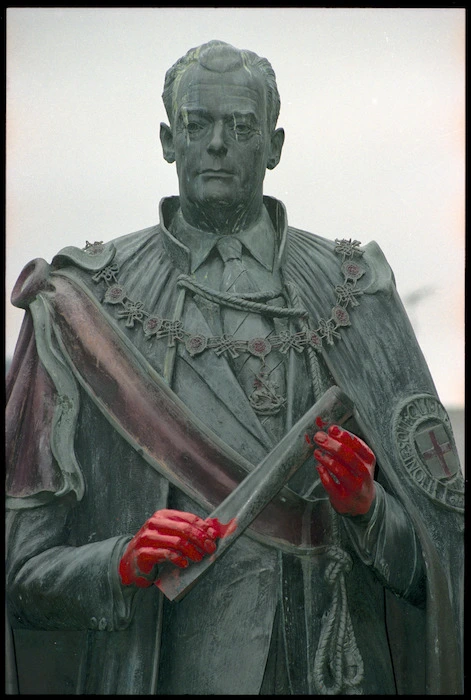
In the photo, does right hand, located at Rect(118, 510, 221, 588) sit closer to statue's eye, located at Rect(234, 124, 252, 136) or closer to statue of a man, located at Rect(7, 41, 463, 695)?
statue of a man, located at Rect(7, 41, 463, 695)

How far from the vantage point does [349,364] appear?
707 cm

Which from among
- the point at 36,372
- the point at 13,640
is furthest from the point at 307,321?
the point at 13,640

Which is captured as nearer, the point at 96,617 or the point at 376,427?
the point at 96,617

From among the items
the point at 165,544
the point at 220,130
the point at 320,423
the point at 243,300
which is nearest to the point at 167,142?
the point at 220,130

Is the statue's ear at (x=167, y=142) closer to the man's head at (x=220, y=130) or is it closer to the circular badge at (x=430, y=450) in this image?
the man's head at (x=220, y=130)

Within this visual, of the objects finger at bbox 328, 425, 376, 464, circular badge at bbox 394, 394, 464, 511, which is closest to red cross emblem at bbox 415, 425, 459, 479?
circular badge at bbox 394, 394, 464, 511

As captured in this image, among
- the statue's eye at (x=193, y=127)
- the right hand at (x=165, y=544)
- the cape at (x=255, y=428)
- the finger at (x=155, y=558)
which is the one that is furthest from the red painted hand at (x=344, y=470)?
the statue's eye at (x=193, y=127)

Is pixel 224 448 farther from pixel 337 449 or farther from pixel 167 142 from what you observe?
pixel 167 142

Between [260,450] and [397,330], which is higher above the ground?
[397,330]

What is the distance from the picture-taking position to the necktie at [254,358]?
22.5 feet

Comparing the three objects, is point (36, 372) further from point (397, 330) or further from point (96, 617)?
point (397, 330)

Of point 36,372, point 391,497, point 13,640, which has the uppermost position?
point 36,372

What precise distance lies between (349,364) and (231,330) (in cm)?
55

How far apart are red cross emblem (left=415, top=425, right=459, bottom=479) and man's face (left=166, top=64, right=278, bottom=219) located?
134 cm
